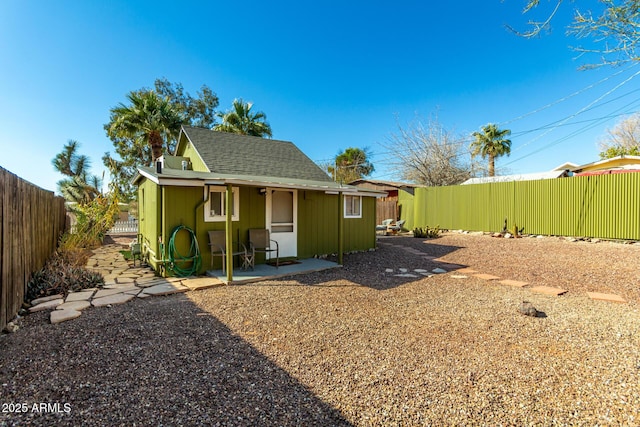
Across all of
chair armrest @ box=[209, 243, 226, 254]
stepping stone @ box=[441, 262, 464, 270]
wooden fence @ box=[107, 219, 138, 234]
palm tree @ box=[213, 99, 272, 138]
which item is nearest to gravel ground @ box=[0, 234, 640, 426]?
chair armrest @ box=[209, 243, 226, 254]

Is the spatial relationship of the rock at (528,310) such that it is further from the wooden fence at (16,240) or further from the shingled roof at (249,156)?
the shingled roof at (249,156)

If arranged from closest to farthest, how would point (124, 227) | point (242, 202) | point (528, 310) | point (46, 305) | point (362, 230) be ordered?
point (528, 310) → point (46, 305) → point (242, 202) → point (362, 230) → point (124, 227)

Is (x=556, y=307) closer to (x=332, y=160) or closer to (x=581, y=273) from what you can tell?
(x=581, y=273)

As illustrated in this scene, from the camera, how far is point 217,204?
6922 millimetres

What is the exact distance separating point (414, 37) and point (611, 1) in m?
12.5

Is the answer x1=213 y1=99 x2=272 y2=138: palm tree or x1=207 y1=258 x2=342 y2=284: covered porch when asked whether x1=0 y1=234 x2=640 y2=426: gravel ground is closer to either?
x1=207 y1=258 x2=342 y2=284: covered porch

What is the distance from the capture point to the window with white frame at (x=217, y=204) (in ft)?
22.0

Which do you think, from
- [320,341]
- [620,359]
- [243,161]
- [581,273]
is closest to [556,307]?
[620,359]

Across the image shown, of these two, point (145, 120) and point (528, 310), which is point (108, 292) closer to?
point (528, 310)

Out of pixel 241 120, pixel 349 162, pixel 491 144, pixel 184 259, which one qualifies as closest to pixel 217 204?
pixel 184 259

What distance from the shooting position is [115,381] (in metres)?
2.46

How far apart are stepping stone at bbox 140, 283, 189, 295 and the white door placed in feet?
8.86

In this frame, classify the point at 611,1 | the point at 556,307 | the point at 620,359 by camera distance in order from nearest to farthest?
the point at 620,359, the point at 611,1, the point at 556,307

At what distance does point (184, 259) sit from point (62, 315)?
2.51m
